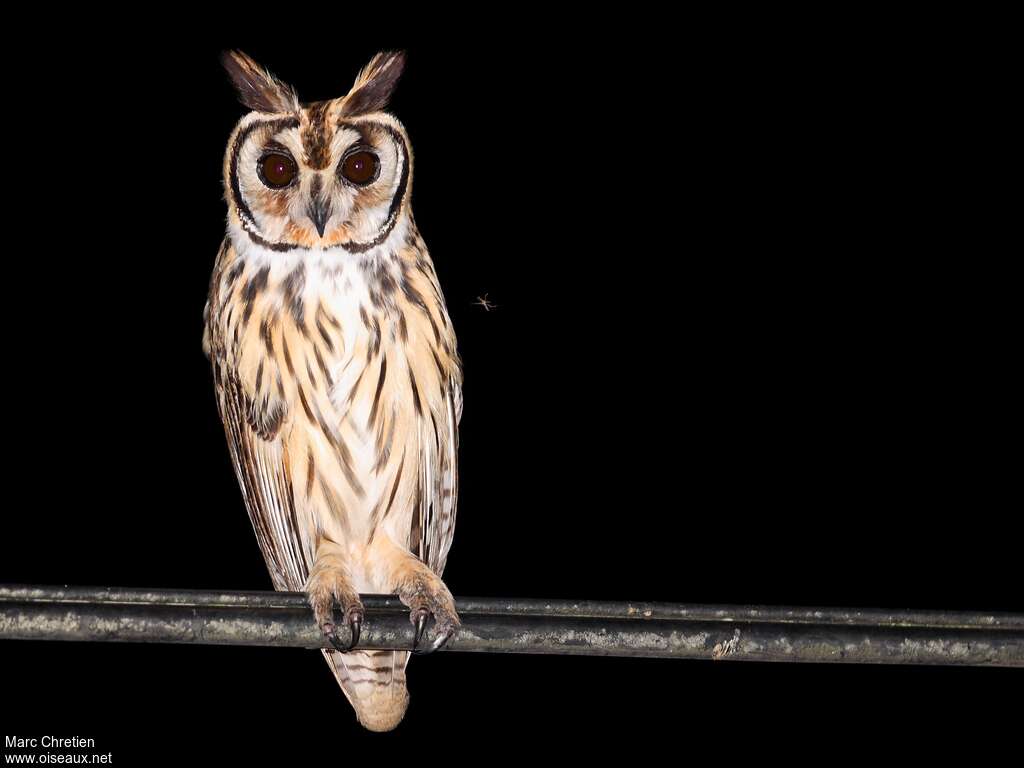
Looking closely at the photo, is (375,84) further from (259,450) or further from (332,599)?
(332,599)

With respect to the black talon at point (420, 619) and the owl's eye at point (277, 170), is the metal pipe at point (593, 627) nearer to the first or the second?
the black talon at point (420, 619)

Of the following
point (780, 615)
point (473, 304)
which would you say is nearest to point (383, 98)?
point (473, 304)

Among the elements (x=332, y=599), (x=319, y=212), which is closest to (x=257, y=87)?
(x=319, y=212)

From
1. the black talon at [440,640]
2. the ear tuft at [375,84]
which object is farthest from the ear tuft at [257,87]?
the black talon at [440,640]

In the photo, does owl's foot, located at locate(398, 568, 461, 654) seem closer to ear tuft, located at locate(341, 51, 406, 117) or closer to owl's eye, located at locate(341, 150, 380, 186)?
owl's eye, located at locate(341, 150, 380, 186)

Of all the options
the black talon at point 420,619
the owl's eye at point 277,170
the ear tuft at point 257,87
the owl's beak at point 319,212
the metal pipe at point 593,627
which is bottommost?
the black talon at point 420,619

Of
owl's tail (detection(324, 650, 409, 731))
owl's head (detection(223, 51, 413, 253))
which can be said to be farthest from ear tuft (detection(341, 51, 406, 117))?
owl's tail (detection(324, 650, 409, 731))
